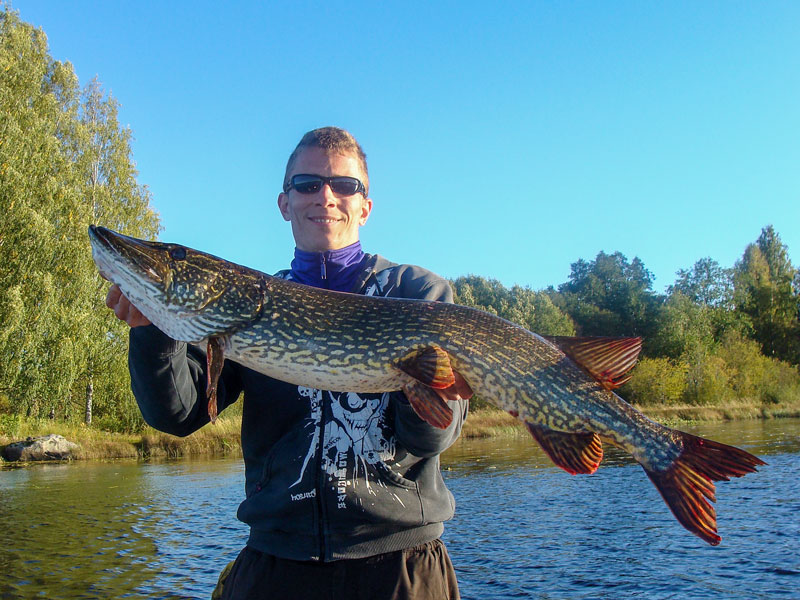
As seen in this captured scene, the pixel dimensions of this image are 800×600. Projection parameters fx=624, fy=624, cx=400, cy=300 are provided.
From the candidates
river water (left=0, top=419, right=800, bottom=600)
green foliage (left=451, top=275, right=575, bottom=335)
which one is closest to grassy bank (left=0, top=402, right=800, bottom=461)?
river water (left=0, top=419, right=800, bottom=600)

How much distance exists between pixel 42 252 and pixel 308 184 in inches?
615

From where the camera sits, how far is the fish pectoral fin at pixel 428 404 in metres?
2.34

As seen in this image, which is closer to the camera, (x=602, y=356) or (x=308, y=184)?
(x=602, y=356)

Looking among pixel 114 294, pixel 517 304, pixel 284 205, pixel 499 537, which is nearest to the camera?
pixel 114 294

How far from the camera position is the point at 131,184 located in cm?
2250

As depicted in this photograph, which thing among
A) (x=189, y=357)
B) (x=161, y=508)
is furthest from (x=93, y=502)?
(x=189, y=357)

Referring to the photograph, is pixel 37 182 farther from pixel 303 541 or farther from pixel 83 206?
pixel 303 541

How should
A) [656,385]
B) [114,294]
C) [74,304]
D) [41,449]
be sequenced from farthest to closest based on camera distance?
[656,385]
[41,449]
[74,304]
[114,294]

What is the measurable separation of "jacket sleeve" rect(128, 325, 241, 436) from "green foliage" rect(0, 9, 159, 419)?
1469 centimetres

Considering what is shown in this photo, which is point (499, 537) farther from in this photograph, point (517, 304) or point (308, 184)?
point (517, 304)

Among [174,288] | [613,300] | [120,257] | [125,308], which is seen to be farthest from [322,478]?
[613,300]

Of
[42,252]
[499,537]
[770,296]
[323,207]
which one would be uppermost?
[770,296]

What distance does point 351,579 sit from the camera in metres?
2.34

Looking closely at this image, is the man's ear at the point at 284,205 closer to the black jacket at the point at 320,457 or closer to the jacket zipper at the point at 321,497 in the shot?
the black jacket at the point at 320,457
